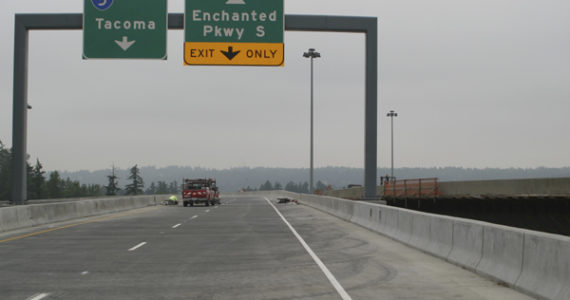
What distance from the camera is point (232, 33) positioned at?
22.0 metres

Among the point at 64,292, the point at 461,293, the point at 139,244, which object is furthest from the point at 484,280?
the point at 139,244

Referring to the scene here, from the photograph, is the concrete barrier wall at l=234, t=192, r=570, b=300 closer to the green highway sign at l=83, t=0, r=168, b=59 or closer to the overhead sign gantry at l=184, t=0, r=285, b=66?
the overhead sign gantry at l=184, t=0, r=285, b=66

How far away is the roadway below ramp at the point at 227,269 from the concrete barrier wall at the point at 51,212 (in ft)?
6.89

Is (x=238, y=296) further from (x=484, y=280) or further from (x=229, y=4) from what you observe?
(x=229, y=4)

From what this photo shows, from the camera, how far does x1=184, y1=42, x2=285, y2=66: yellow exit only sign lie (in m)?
21.9

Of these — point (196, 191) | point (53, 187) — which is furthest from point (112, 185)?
point (196, 191)

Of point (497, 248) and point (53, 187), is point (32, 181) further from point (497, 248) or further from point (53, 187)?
point (497, 248)

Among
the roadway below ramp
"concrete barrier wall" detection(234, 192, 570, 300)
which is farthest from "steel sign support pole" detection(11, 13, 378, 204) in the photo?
"concrete barrier wall" detection(234, 192, 570, 300)

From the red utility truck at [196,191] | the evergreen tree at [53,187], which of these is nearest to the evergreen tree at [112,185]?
the evergreen tree at [53,187]

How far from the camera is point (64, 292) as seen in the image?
352 inches

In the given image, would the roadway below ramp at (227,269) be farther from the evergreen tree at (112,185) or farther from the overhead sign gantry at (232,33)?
the evergreen tree at (112,185)

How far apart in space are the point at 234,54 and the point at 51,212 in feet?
32.1

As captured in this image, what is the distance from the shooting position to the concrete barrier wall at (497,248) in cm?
788

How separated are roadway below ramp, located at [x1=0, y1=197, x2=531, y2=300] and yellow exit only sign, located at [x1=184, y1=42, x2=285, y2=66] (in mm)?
6516
